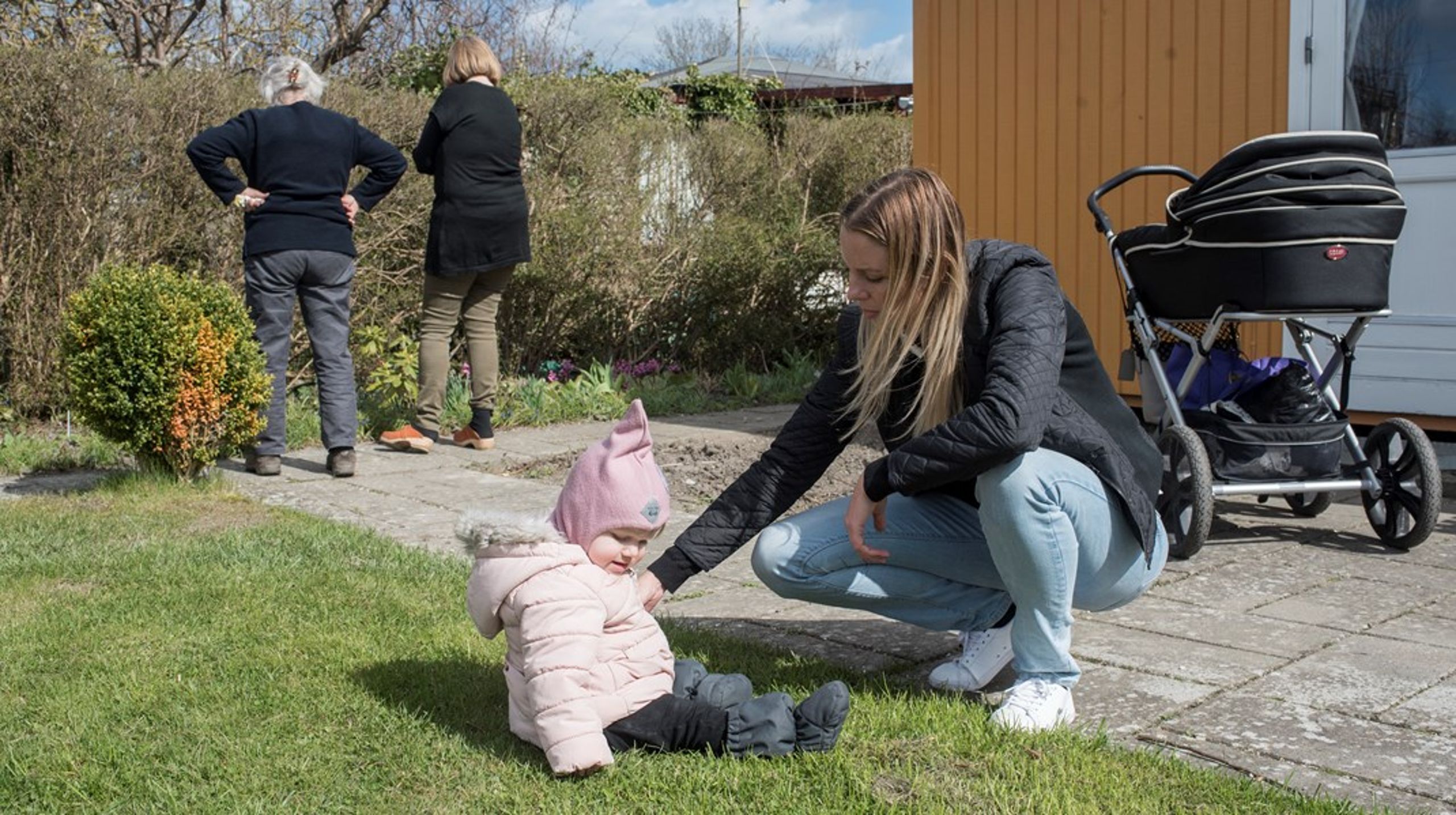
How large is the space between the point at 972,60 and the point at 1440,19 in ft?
8.62

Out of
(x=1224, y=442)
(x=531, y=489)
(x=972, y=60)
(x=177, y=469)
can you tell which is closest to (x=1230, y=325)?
(x=1224, y=442)

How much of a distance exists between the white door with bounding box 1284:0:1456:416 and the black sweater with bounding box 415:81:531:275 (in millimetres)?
3903

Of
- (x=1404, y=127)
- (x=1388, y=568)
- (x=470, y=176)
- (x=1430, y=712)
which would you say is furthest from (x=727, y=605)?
(x=1404, y=127)

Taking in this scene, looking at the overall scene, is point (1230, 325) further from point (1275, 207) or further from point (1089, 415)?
point (1089, 415)

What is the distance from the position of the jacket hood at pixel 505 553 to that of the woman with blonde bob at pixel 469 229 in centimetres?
428

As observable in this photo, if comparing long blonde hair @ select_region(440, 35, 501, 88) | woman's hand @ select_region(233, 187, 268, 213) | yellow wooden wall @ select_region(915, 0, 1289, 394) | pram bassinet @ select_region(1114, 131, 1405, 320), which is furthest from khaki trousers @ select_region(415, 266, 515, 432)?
pram bassinet @ select_region(1114, 131, 1405, 320)

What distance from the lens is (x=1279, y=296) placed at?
480 cm

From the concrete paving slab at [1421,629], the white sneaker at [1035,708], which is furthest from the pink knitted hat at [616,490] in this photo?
the concrete paving slab at [1421,629]

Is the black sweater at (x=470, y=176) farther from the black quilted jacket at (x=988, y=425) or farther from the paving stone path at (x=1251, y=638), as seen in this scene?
the black quilted jacket at (x=988, y=425)

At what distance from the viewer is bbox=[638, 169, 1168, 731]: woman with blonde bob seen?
3.07 m

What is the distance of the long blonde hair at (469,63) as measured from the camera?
7.18 metres

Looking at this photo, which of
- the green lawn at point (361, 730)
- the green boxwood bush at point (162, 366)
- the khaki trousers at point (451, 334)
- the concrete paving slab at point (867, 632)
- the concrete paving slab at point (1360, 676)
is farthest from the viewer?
the khaki trousers at point (451, 334)

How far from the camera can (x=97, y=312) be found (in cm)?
561

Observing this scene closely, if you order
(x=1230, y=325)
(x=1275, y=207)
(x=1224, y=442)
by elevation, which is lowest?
(x=1224, y=442)
